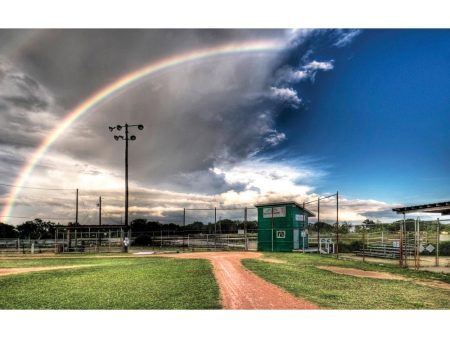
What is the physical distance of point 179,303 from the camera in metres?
9.58

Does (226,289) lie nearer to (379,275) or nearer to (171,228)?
(379,275)

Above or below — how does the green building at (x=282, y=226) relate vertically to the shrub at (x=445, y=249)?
above

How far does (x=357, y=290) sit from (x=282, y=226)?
16536 mm

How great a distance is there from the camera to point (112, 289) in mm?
11430

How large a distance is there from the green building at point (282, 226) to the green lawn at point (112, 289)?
520 inches

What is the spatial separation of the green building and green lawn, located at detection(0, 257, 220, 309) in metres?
13.2

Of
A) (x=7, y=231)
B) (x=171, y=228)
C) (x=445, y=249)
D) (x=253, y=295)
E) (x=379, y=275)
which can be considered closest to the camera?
(x=253, y=295)

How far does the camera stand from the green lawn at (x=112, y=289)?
381 inches

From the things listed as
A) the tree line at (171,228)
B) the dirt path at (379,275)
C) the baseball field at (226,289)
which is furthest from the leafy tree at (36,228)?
the dirt path at (379,275)

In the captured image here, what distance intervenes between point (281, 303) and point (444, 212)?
43.9 feet

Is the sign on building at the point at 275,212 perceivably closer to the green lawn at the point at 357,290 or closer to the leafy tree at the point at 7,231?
the green lawn at the point at 357,290

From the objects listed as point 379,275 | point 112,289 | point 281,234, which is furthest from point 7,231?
point 379,275
